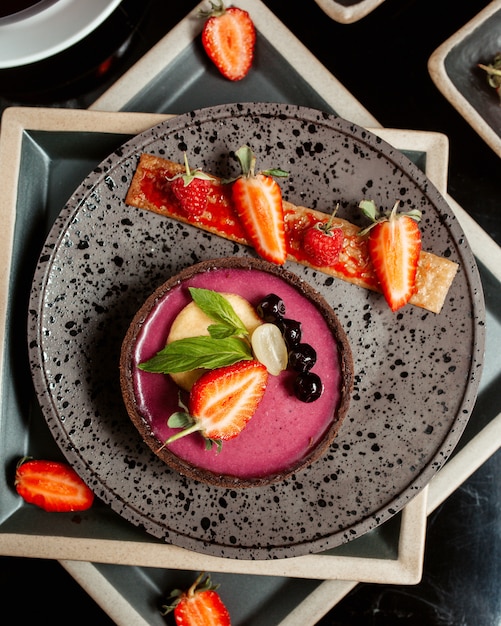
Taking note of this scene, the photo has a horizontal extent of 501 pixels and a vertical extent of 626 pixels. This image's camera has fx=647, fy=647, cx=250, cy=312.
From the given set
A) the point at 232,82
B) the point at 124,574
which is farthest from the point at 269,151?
the point at 124,574

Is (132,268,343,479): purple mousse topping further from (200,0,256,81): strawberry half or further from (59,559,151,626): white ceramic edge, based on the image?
(200,0,256,81): strawberry half

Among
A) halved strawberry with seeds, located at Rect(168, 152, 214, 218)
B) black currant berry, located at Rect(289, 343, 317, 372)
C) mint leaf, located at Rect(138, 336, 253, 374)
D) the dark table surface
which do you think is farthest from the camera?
the dark table surface

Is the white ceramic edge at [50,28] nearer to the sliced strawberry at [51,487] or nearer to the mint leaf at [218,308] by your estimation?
the mint leaf at [218,308]

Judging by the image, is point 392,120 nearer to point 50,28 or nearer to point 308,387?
point 308,387

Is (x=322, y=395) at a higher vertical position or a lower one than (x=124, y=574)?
higher

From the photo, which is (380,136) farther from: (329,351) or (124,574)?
(124,574)

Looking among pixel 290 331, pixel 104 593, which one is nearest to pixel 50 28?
pixel 290 331

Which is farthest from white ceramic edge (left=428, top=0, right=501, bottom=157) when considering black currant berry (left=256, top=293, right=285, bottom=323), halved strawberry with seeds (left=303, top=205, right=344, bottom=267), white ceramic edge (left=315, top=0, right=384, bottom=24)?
→ black currant berry (left=256, top=293, right=285, bottom=323)
